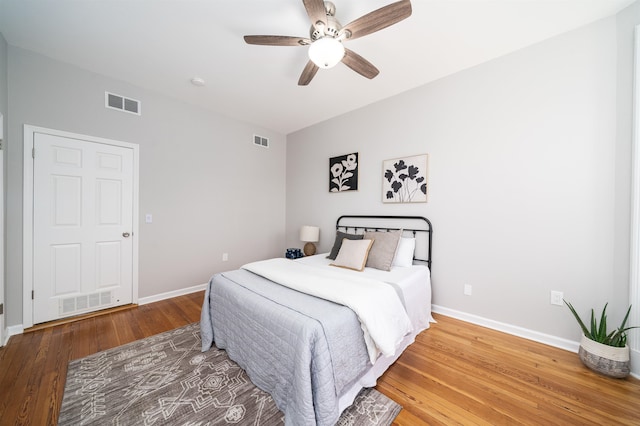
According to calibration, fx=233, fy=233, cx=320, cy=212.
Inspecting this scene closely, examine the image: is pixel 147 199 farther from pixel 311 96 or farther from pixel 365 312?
pixel 365 312

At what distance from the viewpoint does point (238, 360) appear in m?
1.78

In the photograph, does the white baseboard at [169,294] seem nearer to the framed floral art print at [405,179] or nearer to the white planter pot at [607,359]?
the framed floral art print at [405,179]

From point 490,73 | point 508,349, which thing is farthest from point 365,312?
point 490,73

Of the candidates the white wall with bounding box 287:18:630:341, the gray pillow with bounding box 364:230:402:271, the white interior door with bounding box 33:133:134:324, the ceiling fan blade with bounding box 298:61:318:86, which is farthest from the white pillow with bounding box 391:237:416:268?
the white interior door with bounding box 33:133:134:324

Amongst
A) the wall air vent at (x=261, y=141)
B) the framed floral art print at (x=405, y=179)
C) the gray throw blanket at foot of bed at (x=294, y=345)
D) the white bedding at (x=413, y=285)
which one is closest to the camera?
the gray throw blanket at foot of bed at (x=294, y=345)

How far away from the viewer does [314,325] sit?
4.35ft

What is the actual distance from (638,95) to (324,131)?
10.7ft

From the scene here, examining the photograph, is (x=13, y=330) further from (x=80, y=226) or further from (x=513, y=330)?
(x=513, y=330)

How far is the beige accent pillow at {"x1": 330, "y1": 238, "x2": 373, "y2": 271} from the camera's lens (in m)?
2.55

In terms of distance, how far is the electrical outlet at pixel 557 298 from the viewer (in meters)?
2.07

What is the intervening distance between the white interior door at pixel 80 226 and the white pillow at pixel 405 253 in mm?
3326

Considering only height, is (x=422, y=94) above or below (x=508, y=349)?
above

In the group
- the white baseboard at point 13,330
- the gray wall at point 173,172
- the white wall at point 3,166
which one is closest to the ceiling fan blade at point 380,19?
the gray wall at point 173,172

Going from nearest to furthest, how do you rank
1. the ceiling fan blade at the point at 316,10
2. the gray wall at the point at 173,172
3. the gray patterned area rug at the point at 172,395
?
the gray patterned area rug at the point at 172,395
the ceiling fan blade at the point at 316,10
the gray wall at the point at 173,172
